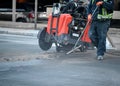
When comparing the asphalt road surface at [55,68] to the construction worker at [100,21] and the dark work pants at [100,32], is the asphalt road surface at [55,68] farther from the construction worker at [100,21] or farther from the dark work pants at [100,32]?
the construction worker at [100,21]

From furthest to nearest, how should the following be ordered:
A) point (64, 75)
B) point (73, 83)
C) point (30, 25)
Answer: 1. point (30, 25)
2. point (64, 75)
3. point (73, 83)

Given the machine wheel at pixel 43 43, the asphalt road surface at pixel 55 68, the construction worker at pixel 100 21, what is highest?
the construction worker at pixel 100 21

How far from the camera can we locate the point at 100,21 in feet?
37.6

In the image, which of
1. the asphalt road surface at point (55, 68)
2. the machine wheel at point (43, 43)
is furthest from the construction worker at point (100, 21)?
the machine wheel at point (43, 43)

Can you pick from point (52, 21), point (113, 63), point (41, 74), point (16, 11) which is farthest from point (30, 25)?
point (41, 74)

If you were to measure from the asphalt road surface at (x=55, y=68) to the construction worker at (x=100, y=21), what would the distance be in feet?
1.33

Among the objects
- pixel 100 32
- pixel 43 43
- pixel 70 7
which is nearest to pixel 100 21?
pixel 100 32

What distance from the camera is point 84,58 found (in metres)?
11.8

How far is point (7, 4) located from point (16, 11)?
0.61 metres

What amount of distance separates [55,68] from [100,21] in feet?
6.90

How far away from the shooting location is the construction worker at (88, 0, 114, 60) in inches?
446

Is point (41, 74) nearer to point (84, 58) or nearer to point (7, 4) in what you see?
point (84, 58)

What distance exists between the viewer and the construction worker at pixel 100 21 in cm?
1133

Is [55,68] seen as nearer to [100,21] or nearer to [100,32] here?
[100,32]
